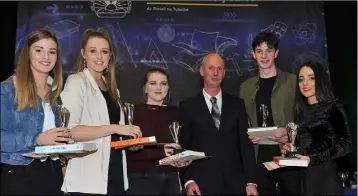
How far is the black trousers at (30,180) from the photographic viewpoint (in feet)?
7.57

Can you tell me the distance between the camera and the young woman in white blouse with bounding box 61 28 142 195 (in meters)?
2.70

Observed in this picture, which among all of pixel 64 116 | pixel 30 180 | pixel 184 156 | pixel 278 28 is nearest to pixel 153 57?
pixel 278 28

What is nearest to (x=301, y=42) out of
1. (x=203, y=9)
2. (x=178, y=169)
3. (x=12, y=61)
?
(x=203, y=9)

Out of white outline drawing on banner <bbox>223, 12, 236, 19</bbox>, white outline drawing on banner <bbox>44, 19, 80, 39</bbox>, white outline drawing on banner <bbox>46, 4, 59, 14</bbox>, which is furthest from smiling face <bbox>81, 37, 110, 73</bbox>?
white outline drawing on banner <bbox>223, 12, 236, 19</bbox>

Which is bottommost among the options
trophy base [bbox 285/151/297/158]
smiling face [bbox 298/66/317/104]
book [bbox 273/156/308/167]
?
book [bbox 273/156/308/167]

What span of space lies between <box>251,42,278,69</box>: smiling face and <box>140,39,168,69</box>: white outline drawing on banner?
1293 mm

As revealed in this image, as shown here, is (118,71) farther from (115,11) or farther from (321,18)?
(321,18)

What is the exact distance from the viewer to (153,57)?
4.84 meters

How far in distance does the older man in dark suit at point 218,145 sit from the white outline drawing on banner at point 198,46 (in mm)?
1383

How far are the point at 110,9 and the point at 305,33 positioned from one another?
7.73ft

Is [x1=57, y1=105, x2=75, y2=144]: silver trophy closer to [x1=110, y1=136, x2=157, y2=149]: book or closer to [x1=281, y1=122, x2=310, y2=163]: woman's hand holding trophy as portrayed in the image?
[x1=110, y1=136, x2=157, y2=149]: book

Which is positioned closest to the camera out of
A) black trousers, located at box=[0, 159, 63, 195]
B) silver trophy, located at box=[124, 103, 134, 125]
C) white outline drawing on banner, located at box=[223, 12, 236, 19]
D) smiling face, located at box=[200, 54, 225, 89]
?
black trousers, located at box=[0, 159, 63, 195]

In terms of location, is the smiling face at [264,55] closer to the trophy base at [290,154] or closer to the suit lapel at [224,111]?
the suit lapel at [224,111]

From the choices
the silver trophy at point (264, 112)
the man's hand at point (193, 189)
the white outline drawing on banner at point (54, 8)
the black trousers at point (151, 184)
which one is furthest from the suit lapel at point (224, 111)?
the white outline drawing on banner at point (54, 8)
